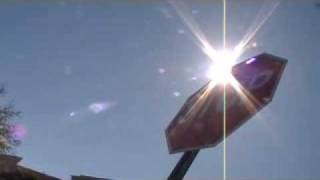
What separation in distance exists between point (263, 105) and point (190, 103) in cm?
118

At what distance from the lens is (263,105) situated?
14.9ft

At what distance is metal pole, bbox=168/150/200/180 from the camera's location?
545cm

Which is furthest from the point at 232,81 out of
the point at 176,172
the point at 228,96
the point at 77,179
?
the point at 77,179

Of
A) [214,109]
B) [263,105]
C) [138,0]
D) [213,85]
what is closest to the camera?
[263,105]

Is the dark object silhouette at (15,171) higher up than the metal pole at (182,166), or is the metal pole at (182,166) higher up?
the dark object silhouette at (15,171)

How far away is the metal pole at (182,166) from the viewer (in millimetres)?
5452

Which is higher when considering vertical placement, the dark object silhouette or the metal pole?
the dark object silhouette

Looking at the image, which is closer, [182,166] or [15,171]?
[182,166]

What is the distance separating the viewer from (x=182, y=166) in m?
5.53

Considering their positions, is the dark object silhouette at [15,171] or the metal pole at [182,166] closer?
the metal pole at [182,166]

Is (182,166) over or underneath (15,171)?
underneath

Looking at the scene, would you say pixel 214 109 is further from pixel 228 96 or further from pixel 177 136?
pixel 177 136

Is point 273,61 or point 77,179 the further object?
point 77,179

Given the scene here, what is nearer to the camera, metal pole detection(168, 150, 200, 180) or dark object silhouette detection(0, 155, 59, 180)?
metal pole detection(168, 150, 200, 180)
